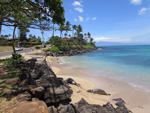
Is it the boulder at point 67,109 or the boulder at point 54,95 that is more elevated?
the boulder at point 54,95

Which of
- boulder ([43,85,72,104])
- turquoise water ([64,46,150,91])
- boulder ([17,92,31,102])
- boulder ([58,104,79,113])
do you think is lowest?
turquoise water ([64,46,150,91])

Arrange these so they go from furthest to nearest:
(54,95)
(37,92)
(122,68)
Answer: (122,68)
(54,95)
(37,92)

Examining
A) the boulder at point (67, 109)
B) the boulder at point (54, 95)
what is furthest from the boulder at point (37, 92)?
the boulder at point (67, 109)

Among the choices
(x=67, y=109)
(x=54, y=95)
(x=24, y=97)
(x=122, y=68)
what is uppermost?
(x=24, y=97)

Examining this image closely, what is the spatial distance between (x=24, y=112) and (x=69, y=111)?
57.7 inches

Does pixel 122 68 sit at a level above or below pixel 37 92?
below

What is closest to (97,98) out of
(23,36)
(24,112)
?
(24,112)

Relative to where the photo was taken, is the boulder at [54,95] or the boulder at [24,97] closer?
the boulder at [24,97]

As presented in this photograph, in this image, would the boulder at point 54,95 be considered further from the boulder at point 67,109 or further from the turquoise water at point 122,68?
the turquoise water at point 122,68

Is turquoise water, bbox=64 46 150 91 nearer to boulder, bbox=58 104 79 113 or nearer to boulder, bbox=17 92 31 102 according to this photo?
boulder, bbox=58 104 79 113

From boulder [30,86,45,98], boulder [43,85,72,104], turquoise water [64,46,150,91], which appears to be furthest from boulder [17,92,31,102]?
turquoise water [64,46,150,91]

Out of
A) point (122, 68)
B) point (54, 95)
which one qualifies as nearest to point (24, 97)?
point (54, 95)

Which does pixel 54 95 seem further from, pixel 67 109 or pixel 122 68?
pixel 122 68

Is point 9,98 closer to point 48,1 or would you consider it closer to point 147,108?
point 48,1
